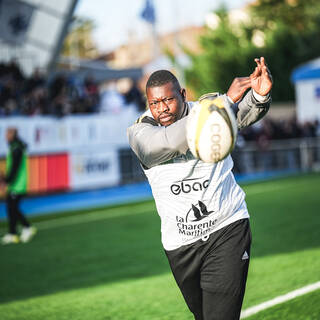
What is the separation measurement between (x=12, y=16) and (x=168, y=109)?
22835mm

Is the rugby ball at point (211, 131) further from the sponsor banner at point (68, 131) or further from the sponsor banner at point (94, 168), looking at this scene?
the sponsor banner at point (94, 168)

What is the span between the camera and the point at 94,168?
20.9 metres

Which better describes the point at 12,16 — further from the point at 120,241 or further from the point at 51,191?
the point at 120,241

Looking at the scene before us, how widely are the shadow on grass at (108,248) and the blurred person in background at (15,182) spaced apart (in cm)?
47

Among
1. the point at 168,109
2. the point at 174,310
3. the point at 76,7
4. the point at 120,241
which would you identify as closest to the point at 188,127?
the point at 168,109

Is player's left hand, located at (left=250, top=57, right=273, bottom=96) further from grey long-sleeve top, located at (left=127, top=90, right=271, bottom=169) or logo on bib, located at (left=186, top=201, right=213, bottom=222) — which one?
logo on bib, located at (left=186, top=201, right=213, bottom=222)

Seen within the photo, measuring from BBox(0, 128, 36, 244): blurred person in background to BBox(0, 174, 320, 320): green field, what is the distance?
17.1 inches

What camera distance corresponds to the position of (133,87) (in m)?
25.9

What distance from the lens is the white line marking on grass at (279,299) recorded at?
19.2 feet

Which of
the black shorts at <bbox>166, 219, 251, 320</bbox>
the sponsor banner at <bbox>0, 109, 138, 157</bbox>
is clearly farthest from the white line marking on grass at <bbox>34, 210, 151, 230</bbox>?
the black shorts at <bbox>166, 219, 251, 320</bbox>

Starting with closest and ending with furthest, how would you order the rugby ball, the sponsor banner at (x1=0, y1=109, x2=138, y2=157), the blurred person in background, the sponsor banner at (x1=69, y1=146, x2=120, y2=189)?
the rugby ball
the blurred person in background
the sponsor banner at (x1=0, y1=109, x2=138, y2=157)
the sponsor banner at (x1=69, y1=146, x2=120, y2=189)

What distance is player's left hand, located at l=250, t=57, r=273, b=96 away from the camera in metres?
3.45

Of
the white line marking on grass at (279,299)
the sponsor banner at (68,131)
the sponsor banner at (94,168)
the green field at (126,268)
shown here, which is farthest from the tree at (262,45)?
the white line marking on grass at (279,299)

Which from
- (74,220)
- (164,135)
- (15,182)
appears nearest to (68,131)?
(74,220)
